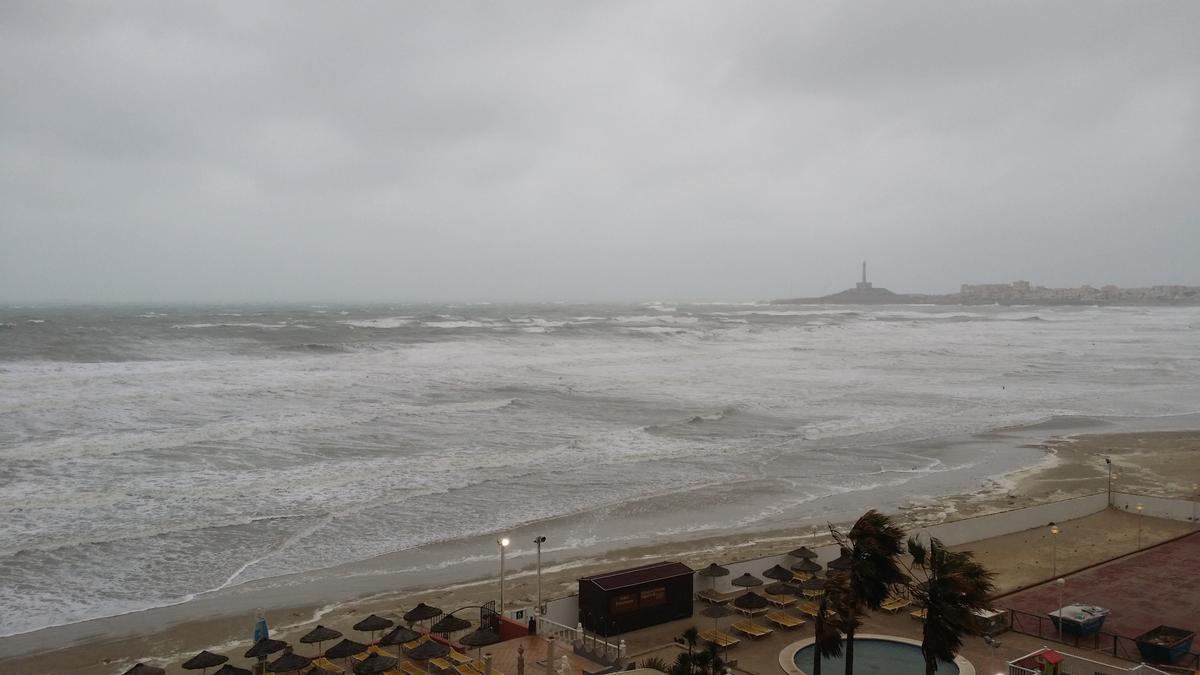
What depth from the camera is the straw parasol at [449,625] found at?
1479 centimetres

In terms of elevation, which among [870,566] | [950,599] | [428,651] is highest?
[870,566]

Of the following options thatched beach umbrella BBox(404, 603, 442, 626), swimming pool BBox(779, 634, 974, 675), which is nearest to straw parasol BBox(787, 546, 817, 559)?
swimming pool BBox(779, 634, 974, 675)

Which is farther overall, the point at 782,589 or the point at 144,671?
the point at 782,589

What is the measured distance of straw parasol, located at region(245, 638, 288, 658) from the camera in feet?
45.5

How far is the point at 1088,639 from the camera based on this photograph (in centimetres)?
1454

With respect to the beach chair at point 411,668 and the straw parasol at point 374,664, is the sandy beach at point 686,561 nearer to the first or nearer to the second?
the beach chair at point 411,668

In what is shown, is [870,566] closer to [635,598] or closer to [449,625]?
[635,598]

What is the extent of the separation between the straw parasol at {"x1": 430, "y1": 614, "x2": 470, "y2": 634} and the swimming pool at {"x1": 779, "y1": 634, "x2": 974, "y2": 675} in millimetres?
5785

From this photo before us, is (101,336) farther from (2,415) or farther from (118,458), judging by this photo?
(118,458)

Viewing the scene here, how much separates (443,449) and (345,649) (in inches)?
720

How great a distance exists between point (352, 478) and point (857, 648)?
728 inches

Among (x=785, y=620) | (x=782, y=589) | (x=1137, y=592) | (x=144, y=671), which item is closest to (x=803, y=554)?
(x=782, y=589)

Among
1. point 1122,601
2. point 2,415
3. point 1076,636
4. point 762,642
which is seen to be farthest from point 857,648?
point 2,415

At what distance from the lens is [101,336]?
92.3m
